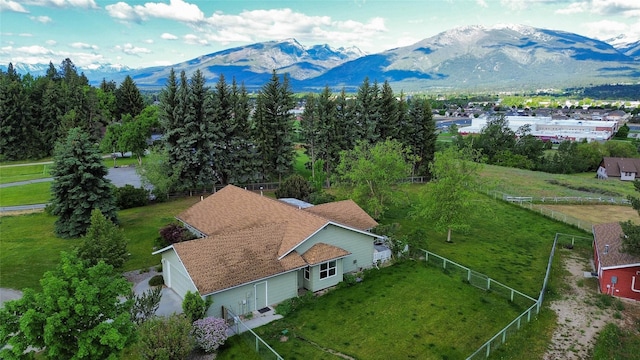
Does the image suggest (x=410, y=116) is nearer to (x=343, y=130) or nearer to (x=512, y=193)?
(x=343, y=130)

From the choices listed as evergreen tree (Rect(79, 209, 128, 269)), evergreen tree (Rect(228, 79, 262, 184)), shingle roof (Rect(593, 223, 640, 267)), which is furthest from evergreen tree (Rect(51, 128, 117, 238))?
shingle roof (Rect(593, 223, 640, 267))

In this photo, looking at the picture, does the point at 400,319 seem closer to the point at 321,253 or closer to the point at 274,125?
the point at 321,253

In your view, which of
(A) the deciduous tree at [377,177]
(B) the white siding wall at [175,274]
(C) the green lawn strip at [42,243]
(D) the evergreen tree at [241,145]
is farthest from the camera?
(D) the evergreen tree at [241,145]

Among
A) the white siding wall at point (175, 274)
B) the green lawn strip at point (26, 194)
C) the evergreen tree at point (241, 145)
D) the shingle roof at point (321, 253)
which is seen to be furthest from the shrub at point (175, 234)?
the green lawn strip at point (26, 194)

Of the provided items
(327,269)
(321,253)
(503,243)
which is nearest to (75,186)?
(321,253)

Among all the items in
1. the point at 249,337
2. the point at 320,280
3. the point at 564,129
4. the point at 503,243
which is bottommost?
the point at 503,243

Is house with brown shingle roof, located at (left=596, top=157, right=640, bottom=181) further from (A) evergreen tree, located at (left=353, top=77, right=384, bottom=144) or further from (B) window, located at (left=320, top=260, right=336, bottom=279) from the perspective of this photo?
(B) window, located at (left=320, top=260, right=336, bottom=279)

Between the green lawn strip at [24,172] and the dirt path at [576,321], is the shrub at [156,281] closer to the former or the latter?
the dirt path at [576,321]
